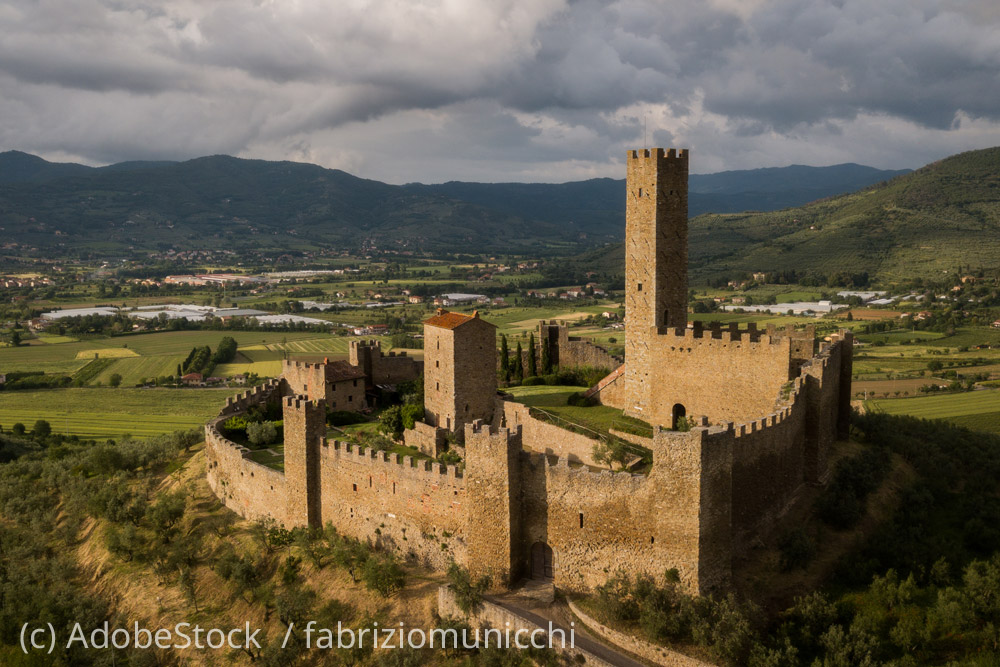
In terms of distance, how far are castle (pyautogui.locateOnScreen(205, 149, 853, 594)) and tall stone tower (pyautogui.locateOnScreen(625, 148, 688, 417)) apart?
6 cm

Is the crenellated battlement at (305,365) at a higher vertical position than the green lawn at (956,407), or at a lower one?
higher

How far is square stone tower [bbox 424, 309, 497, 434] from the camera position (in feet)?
116

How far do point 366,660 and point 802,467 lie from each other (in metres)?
15.9

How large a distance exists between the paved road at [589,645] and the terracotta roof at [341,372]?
1945cm

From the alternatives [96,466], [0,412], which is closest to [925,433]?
[96,466]

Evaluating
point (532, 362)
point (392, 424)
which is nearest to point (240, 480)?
point (392, 424)

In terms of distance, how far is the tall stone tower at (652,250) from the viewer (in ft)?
106

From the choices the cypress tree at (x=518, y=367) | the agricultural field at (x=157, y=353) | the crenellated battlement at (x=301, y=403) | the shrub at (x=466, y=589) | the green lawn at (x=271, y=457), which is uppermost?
the crenellated battlement at (x=301, y=403)

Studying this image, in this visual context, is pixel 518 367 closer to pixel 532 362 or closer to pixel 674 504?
pixel 532 362

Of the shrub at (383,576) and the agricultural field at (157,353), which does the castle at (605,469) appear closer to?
the shrub at (383,576)

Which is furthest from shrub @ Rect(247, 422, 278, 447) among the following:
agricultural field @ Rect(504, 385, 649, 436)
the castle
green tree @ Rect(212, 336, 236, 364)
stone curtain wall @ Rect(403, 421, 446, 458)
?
green tree @ Rect(212, 336, 236, 364)

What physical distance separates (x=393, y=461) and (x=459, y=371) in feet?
30.6

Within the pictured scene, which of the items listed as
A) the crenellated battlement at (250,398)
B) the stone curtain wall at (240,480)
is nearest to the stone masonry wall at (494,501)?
the stone curtain wall at (240,480)

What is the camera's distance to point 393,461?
26.6m
